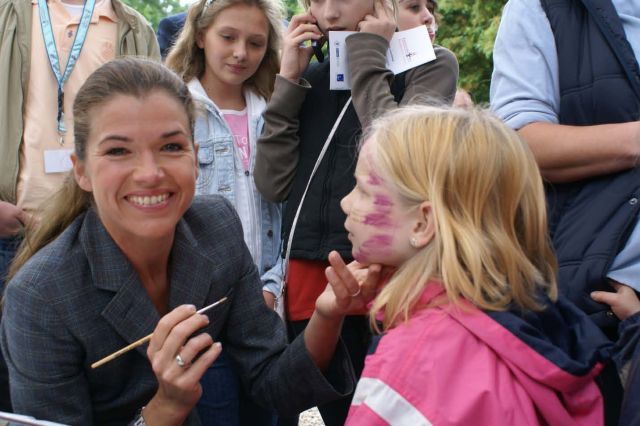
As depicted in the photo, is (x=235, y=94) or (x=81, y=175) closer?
(x=81, y=175)

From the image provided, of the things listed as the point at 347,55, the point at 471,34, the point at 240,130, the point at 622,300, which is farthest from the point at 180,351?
the point at 471,34

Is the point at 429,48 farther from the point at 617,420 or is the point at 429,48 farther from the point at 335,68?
the point at 617,420

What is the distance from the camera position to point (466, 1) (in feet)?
43.1

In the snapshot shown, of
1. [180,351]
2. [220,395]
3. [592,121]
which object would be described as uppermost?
[592,121]

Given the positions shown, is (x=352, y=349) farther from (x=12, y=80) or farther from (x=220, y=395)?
(x=12, y=80)

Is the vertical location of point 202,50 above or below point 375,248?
above

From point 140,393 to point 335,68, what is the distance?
1310 mm

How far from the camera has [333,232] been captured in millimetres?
2848

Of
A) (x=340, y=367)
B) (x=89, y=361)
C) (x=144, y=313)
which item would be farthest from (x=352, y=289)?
(x=89, y=361)

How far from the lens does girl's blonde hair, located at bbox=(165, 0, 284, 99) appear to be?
3418mm

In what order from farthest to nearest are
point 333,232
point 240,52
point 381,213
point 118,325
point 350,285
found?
point 240,52 → point 333,232 → point 118,325 → point 350,285 → point 381,213

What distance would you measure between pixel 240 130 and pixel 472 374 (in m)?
1.89

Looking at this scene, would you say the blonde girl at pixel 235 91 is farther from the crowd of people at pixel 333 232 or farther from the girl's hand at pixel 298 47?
the girl's hand at pixel 298 47

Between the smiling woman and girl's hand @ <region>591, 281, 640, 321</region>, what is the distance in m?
0.66
